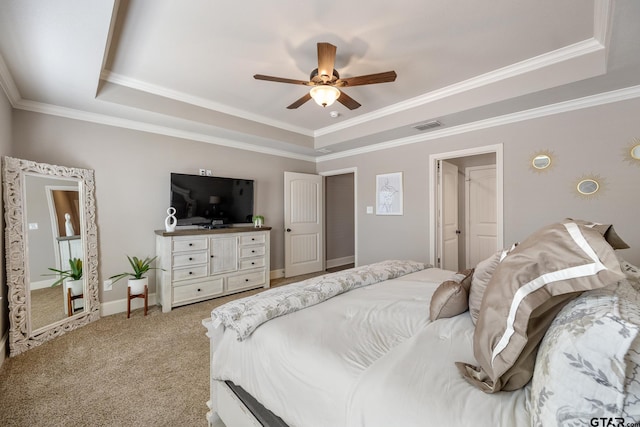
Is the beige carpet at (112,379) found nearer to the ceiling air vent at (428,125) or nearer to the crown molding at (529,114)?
the ceiling air vent at (428,125)

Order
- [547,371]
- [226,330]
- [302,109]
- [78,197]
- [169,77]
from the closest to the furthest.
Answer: [547,371]
[226,330]
[169,77]
[78,197]
[302,109]

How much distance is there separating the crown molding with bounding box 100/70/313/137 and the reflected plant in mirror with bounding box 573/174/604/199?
3558 millimetres

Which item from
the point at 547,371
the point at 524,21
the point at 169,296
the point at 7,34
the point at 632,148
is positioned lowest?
the point at 169,296

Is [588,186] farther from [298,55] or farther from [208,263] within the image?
[208,263]

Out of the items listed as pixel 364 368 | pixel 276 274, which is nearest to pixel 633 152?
pixel 364 368

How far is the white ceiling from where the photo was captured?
6.00ft

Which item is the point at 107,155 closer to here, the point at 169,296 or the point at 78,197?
the point at 78,197

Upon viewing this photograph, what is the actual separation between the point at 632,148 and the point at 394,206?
2.48m

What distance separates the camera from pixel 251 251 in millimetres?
4113

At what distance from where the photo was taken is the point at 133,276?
3367mm

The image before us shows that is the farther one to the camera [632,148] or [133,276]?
[133,276]

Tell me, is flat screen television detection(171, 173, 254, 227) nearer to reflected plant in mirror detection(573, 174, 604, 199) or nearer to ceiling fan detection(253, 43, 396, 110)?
ceiling fan detection(253, 43, 396, 110)

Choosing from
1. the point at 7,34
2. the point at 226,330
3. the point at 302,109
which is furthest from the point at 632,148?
the point at 7,34

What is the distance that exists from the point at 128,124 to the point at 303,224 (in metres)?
3.00
